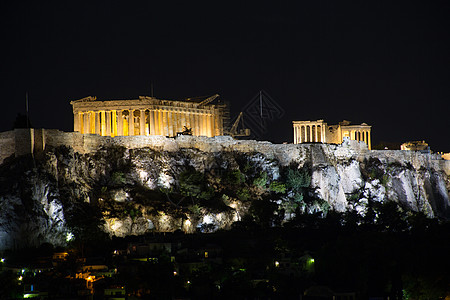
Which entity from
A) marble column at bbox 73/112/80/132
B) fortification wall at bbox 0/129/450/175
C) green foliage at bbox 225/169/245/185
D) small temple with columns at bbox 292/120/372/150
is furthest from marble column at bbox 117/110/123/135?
small temple with columns at bbox 292/120/372/150

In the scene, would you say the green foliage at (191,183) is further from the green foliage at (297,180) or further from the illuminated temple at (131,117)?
the illuminated temple at (131,117)

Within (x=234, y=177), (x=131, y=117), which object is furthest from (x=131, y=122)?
(x=234, y=177)

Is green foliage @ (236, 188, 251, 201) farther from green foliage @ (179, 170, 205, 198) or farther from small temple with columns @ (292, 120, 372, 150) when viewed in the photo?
small temple with columns @ (292, 120, 372, 150)

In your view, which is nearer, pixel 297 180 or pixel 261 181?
pixel 261 181

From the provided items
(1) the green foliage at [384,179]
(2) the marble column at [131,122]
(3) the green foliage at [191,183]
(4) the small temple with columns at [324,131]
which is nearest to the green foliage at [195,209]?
(3) the green foliage at [191,183]

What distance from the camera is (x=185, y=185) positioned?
72.9 metres

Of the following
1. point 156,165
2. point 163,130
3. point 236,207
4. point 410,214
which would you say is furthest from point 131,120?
point 410,214

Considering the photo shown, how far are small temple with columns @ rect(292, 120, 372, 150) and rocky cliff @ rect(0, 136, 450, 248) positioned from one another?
8.52 m

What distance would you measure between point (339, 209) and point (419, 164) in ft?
63.1

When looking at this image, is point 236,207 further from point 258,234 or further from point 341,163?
point 341,163

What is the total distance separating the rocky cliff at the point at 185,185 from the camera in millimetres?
62625

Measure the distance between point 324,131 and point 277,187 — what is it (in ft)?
72.2

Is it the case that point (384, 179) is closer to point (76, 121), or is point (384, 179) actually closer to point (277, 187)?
point (277, 187)

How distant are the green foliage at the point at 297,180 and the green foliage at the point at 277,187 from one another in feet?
4.27
